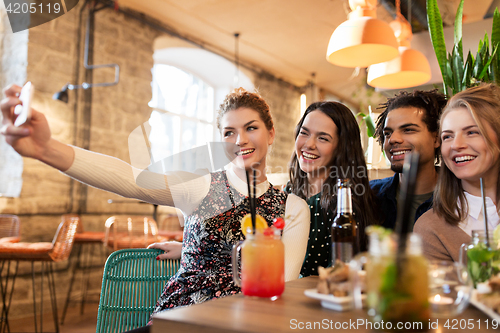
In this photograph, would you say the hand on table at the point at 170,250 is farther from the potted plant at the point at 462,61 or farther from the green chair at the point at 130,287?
the potted plant at the point at 462,61

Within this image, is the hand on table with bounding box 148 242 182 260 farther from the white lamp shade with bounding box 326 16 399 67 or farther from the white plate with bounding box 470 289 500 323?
the white lamp shade with bounding box 326 16 399 67

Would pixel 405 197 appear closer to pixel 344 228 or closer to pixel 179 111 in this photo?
pixel 344 228

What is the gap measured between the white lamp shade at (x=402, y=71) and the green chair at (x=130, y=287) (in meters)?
2.35

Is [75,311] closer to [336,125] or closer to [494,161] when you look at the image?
[336,125]

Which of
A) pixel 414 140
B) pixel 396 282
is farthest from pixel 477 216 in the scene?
pixel 396 282

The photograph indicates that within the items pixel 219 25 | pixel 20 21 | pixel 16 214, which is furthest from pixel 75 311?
pixel 219 25

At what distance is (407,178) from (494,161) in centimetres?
103

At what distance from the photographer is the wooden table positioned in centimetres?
63

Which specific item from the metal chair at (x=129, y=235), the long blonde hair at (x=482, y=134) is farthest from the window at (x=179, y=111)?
the long blonde hair at (x=482, y=134)

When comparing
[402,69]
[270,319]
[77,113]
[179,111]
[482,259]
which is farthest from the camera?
[179,111]

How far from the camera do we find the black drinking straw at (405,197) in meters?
0.51

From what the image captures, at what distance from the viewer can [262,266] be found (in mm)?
819

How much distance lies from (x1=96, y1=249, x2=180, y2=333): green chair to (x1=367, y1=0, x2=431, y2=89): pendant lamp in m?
2.35

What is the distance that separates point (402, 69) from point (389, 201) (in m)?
1.62
